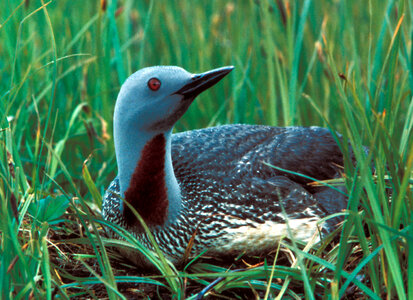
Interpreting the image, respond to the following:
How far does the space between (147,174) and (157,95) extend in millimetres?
323

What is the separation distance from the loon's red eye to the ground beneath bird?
23.3 inches

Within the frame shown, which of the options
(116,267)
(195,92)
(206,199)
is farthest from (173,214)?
(195,92)

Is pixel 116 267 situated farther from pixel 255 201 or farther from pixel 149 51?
pixel 149 51

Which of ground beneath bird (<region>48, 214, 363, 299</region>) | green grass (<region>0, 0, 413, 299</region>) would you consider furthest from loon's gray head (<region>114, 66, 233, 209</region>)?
ground beneath bird (<region>48, 214, 363, 299</region>)

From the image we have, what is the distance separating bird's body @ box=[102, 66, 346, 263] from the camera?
2557 millimetres

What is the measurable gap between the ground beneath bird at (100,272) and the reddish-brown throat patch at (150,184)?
0.78ft

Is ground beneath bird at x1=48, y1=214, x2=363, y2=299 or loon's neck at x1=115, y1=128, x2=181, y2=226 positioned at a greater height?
loon's neck at x1=115, y1=128, x2=181, y2=226

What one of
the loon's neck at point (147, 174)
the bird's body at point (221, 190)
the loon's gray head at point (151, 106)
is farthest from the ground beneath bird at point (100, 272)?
the loon's gray head at point (151, 106)

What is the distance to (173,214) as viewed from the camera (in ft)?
8.66

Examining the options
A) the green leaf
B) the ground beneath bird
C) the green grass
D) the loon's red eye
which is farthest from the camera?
the loon's red eye

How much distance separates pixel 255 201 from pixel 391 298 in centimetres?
94

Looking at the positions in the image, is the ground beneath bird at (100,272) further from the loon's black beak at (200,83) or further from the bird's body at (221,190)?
the loon's black beak at (200,83)

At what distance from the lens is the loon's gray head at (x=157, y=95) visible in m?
2.48

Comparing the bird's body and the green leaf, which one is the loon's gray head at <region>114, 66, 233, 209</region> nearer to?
the bird's body
